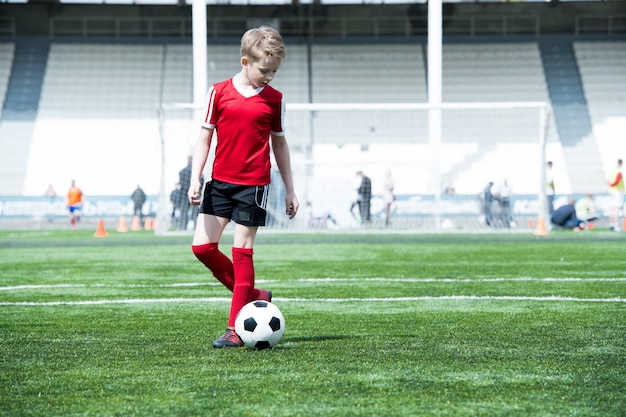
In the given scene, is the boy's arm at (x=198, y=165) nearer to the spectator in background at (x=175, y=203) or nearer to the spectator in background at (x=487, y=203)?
the spectator in background at (x=487, y=203)

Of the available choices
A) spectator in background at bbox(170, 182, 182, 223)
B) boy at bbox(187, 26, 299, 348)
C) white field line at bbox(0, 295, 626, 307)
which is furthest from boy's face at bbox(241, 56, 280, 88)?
spectator in background at bbox(170, 182, 182, 223)

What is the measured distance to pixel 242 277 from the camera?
205 inches

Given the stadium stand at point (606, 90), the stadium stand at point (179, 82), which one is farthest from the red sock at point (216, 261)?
the stadium stand at point (606, 90)

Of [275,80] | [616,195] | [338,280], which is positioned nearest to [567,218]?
[616,195]

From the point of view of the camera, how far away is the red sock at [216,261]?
527 cm

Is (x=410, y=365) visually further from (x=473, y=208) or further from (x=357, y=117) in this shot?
(x=357, y=117)

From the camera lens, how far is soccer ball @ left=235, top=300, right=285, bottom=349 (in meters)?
4.85

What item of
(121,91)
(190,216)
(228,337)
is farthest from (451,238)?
(121,91)

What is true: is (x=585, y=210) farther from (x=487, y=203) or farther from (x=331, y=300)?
(x=331, y=300)

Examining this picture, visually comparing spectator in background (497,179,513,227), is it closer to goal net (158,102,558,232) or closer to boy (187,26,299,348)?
goal net (158,102,558,232)

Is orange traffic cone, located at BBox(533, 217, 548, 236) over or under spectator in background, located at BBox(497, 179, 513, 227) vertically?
under

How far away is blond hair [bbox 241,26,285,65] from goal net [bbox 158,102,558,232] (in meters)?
13.8

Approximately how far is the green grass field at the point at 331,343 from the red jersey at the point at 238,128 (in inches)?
36.8

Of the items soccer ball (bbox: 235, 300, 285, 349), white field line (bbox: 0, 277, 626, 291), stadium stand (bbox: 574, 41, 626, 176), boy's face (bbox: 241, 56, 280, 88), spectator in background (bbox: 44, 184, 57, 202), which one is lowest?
white field line (bbox: 0, 277, 626, 291)
